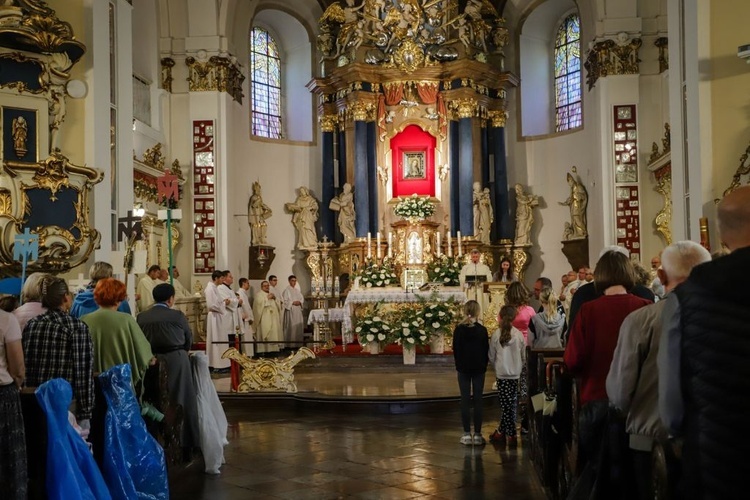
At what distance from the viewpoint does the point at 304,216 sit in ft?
69.3

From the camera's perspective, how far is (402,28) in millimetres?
19984

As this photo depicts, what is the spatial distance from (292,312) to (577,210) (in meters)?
6.93

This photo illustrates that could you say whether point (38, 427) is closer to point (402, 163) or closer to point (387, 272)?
point (387, 272)

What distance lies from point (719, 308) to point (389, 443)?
20.3 feet

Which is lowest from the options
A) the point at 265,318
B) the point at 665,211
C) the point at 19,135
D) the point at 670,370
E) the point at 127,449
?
the point at 127,449

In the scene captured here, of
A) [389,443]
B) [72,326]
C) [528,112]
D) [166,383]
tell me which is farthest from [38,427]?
[528,112]

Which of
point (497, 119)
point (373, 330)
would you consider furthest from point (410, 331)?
point (497, 119)

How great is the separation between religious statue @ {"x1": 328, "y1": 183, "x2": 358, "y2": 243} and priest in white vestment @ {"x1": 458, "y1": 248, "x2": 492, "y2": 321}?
4271 mm

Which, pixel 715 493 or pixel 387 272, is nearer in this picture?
pixel 715 493

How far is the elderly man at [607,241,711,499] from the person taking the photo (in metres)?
3.73

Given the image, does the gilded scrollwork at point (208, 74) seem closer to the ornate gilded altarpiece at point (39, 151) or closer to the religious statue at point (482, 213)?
the religious statue at point (482, 213)

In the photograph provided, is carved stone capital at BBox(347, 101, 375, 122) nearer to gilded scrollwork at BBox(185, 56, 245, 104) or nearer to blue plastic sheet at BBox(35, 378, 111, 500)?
gilded scrollwork at BBox(185, 56, 245, 104)

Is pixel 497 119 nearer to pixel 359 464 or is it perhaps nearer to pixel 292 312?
pixel 292 312

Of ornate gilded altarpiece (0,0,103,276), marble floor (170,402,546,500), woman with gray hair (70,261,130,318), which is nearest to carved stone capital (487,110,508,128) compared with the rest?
marble floor (170,402,546,500)
